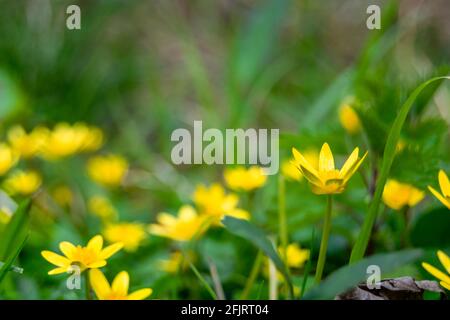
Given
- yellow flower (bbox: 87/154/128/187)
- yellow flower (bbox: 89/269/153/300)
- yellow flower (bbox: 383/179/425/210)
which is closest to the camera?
yellow flower (bbox: 89/269/153/300)

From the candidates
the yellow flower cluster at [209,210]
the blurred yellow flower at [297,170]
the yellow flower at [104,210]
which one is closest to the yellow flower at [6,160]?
the yellow flower at [104,210]

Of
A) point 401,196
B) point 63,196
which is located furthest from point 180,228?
point 63,196

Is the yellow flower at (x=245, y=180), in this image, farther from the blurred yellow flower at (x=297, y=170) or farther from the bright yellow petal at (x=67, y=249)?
the bright yellow petal at (x=67, y=249)

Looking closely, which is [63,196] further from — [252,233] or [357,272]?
[357,272]

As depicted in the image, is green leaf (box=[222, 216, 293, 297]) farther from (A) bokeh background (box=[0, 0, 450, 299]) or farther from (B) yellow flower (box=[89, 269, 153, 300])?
(A) bokeh background (box=[0, 0, 450, 299])

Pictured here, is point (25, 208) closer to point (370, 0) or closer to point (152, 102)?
point (152, 102)

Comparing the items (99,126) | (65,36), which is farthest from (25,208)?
(65,36)

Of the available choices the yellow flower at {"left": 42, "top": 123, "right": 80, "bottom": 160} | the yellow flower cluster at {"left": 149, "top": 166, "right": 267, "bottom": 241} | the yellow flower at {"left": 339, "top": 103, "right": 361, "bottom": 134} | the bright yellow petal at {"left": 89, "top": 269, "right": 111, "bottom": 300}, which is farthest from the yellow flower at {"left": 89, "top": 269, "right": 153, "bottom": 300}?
the yellow flower at {"left": 42, "top": 123, "right": 80, "bottom": 160}
